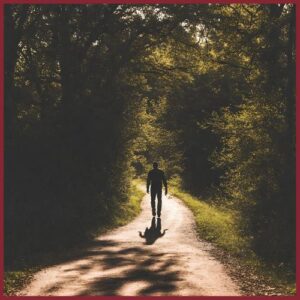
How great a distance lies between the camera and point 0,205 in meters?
15.4

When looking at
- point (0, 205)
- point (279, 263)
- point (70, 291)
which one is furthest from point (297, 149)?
point (0, 205)

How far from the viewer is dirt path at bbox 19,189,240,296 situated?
9.22 m

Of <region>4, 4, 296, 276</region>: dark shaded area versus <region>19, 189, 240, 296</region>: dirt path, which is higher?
<region>4, 4, 296, 276</region>: dark shaded area

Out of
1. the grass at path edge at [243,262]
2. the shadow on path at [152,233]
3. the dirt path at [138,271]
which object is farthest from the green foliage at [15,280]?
the shadow on path at [152,233]

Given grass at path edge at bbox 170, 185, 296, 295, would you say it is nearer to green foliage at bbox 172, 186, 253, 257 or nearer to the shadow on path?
green foliage at bbox 172, 186, 253, 257

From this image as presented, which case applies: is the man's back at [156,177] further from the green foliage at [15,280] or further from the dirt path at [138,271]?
the green foliage at [15,280]

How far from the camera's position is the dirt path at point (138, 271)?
9219 mm

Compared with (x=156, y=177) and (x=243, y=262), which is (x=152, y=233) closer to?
(x=156, y=177)

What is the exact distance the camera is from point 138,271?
425 inches

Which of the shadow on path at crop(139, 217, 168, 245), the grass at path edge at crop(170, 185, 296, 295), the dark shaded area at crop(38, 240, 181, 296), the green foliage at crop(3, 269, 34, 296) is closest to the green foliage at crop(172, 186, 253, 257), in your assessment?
the grass at path edge at crop(170, 185, 296, 295)

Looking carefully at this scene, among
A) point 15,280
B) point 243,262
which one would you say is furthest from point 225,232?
point 15,280

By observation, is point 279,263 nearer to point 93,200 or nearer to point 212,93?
point 93,200

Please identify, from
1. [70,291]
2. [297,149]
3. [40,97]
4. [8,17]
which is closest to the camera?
[70,291]

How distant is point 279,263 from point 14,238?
25.1 feet
